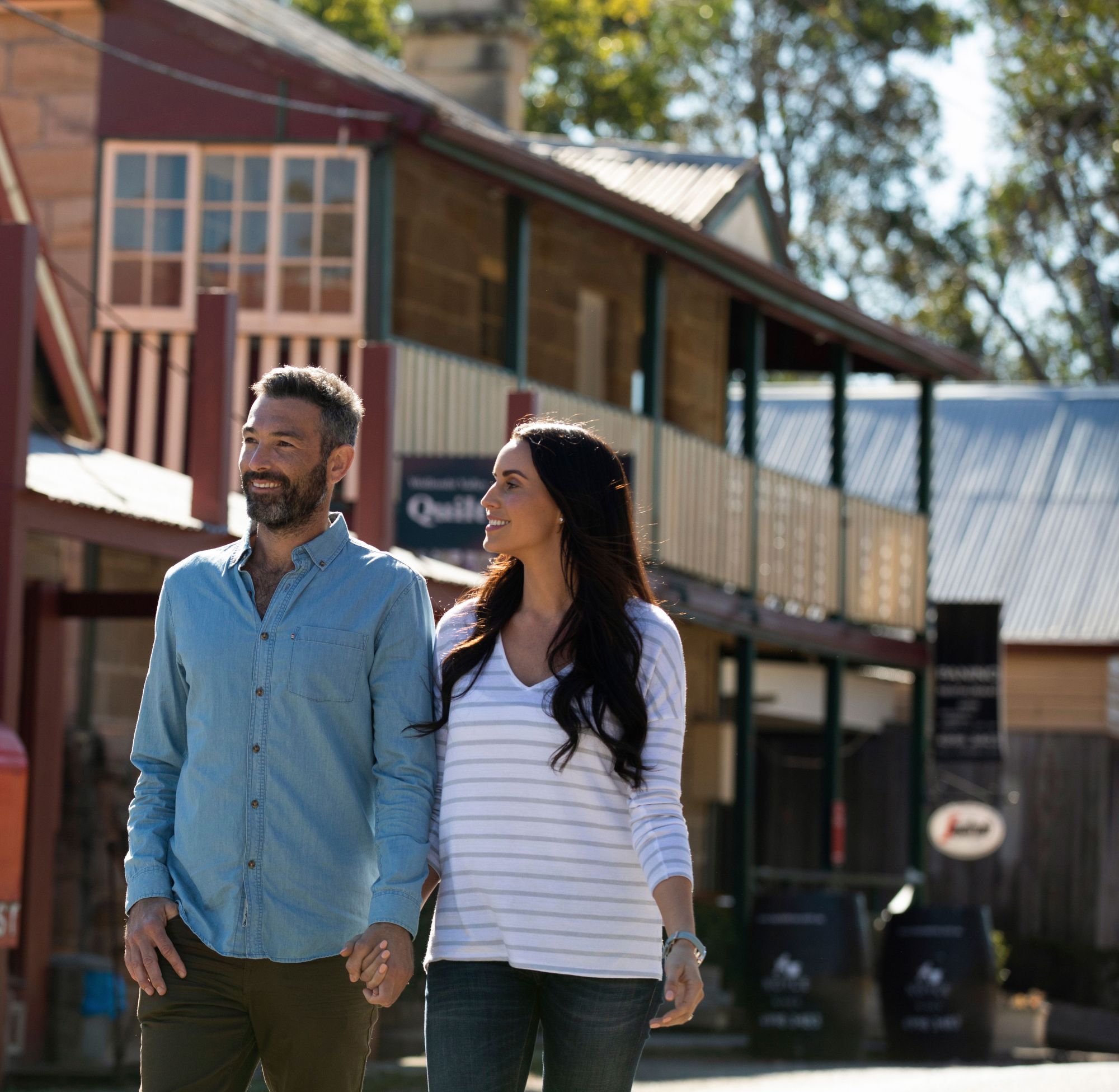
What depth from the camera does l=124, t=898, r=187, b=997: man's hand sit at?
4059 millimetres

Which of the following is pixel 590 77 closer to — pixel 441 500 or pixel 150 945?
pixel 441 500

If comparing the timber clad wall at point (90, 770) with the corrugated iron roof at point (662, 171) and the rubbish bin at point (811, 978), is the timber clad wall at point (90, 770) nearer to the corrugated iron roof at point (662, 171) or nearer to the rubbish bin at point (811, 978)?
the rubbish bin at point (811, 978)

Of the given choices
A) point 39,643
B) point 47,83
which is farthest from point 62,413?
point 47,83

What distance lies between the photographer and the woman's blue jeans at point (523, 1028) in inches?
161

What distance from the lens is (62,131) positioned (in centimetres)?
1466

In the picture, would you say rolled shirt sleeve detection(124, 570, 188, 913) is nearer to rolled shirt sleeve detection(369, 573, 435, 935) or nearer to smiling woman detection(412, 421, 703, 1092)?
rolled shirt sleeve detection(369, 573, 435, 935)

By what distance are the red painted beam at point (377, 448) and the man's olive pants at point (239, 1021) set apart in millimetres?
6483

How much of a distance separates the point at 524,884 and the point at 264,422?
3.22 ft

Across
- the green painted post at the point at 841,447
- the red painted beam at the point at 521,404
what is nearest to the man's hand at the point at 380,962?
the red painted beam at the point at 521,404

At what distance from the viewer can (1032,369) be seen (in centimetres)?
3953

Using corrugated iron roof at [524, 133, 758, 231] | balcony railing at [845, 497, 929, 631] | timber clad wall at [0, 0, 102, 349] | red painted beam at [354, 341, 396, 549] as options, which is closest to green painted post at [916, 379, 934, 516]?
balcony railing at [845, 497, 929, 631]

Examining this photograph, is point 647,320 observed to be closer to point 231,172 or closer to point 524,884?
point 231,172

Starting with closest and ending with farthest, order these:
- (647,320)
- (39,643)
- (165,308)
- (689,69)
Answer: (39,643)
(165,308)
(647,320)
(689,69)

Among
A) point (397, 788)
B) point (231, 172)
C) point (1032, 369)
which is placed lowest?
point (397, 788)
